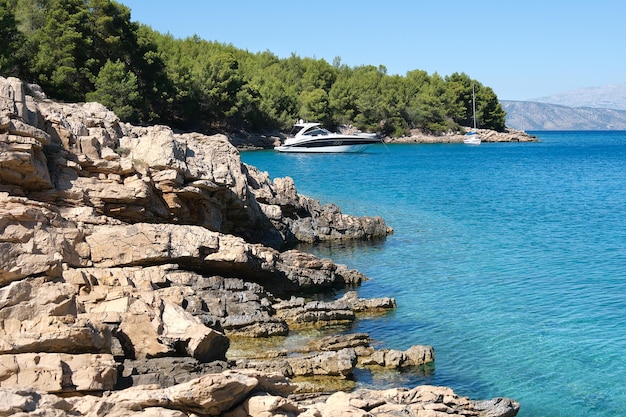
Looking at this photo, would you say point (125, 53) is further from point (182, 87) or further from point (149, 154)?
point (149, 154)

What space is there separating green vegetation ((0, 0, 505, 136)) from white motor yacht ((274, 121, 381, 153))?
10.8 metres

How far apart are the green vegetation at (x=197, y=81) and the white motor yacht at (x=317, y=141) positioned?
1083 centimetres

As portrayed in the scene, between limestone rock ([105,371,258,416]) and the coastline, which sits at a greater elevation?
the coastline

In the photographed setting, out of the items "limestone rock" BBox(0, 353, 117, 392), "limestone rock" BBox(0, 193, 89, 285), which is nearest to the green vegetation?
"limestone rock" BBox(0, 193, 89, 285)

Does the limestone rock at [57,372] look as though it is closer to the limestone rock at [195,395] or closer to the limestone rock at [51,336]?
the limestone rock at [51,336]

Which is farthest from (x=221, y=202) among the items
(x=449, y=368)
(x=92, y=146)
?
(x=449, y=368)

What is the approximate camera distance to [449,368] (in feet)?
56.7

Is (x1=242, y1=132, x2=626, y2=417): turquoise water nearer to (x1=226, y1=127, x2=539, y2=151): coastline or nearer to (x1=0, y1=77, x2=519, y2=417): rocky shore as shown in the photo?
(x1=0, y1=77, x2=519, y2=417): rocky shore

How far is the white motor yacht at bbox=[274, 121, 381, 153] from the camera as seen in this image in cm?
9506

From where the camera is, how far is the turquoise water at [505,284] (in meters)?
16.7

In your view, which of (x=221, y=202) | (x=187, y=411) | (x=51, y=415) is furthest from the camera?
(x=221, y=202)

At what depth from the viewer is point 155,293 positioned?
14688 millimetres

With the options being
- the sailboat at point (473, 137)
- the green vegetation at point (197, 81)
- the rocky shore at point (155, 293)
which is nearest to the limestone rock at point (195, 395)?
the rocky shore at point (155, 293)

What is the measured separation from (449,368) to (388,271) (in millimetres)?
10551
